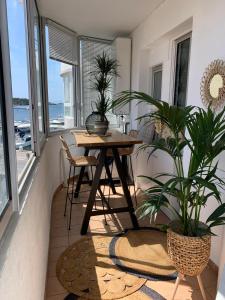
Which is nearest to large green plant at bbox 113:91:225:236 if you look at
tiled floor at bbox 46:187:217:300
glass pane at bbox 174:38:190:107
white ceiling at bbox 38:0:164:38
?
tiled floor at bbox 46:187:217:300

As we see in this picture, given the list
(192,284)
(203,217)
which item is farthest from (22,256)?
(203,217)

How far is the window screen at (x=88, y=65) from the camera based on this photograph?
442 centimetres

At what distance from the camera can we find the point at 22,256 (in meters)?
1.06

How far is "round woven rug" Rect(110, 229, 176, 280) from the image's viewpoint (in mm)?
2006

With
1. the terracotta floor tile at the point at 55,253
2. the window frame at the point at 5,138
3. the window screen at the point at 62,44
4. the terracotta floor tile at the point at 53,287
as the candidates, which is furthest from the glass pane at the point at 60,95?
the window frame at the point at 5,138

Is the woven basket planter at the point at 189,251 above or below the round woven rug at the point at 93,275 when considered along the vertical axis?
above

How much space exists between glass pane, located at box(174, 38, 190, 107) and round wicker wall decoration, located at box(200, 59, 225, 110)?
76 centimetres

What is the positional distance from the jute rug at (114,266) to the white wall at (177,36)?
0.56 metres

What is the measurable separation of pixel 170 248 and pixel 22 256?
0.99 metres

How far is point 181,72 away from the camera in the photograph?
2.90 metres

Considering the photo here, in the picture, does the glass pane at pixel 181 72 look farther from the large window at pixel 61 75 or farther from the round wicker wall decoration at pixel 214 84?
the large window at pixel 61 75

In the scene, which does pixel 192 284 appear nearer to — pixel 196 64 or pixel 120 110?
pixel 196 64

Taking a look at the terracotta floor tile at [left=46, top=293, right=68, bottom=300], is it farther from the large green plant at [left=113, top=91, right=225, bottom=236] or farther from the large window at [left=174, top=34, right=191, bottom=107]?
the large window at [left=174, top=34, right=191, bottom=107]

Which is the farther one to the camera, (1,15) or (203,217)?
(203,217)
